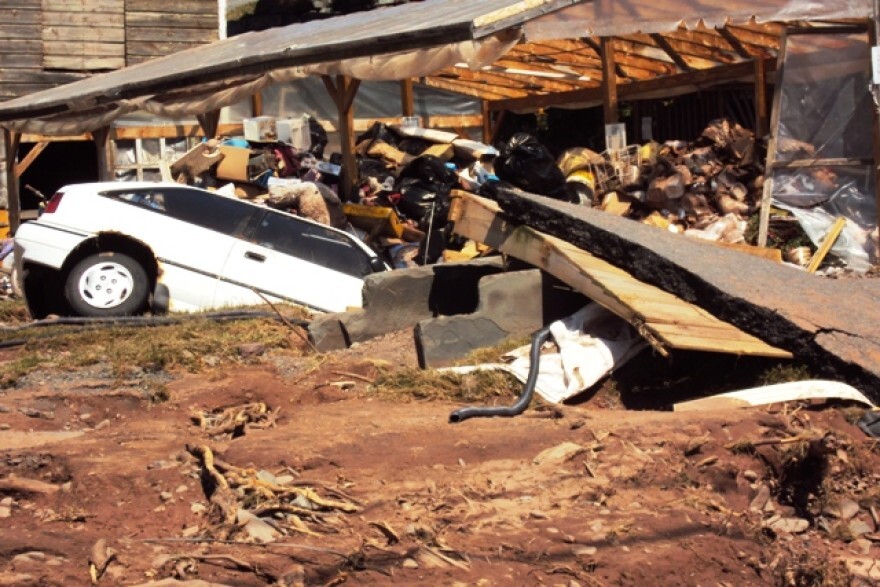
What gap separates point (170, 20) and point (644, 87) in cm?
994

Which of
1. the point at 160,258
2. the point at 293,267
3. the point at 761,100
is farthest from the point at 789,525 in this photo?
the point at 761,100

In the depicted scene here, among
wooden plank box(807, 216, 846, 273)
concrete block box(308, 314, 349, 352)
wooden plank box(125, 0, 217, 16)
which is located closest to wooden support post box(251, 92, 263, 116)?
wooden plank box(125, 0, 217, 16)

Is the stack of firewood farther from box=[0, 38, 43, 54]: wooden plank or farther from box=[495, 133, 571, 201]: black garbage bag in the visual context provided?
box=[0, 38, 43, 54]: wooden plank

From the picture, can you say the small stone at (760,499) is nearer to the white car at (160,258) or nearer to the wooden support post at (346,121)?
the white car at (160,258)

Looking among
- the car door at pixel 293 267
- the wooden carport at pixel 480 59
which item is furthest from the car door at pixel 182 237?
the wooden carport at pixel 480 59

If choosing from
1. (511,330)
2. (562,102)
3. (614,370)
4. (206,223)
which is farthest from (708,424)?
(562,102)

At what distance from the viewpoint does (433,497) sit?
6047 millimetres

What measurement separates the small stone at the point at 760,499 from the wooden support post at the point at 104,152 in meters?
13.4

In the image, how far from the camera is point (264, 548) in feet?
17.2

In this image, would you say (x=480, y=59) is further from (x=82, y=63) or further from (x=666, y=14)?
(x=82, y=63)

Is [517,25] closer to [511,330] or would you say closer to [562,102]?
[511,330]

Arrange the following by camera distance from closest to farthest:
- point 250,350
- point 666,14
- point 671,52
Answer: point 250,350 → point 666,14 → point 671,52

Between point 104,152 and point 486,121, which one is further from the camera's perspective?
point 486,121

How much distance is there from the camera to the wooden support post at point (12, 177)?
18.9 metres
